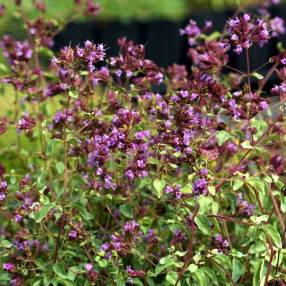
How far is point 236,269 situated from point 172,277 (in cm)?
19

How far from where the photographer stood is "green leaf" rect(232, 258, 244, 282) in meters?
2.25

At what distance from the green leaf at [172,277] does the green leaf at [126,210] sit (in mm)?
239

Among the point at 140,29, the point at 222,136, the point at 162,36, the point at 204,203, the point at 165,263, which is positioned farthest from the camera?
the point at 140,29

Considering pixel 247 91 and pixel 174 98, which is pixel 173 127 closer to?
pixel 174 98

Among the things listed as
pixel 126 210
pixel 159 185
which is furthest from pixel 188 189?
pixel 126 210

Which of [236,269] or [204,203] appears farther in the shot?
[236,269]

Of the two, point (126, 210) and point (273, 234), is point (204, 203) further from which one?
point (126, 210)

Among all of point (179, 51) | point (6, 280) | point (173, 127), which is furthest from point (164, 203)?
point (179, 51)

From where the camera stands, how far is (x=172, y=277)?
2225 mm

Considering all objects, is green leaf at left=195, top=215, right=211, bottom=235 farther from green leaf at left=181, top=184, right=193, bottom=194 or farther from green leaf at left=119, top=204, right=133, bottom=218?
green leaf at left=119, top=204, right=133, bottom=218

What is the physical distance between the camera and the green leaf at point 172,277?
7.27 feet

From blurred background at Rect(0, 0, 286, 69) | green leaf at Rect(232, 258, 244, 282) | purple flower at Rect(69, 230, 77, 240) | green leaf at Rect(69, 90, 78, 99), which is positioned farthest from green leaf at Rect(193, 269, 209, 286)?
blurred background at Rect(0, 0, 286, 69)

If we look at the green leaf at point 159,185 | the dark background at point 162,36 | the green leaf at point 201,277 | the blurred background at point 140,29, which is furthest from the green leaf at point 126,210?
the dark background at point 162,36

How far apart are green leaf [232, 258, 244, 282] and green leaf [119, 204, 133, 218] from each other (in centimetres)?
35
